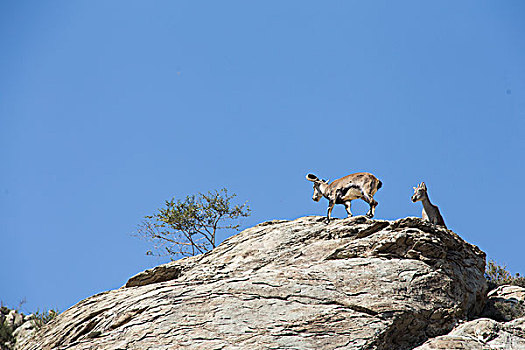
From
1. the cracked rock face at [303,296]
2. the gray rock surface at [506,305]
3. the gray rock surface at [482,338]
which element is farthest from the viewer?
the gray rock surface at [506,305]

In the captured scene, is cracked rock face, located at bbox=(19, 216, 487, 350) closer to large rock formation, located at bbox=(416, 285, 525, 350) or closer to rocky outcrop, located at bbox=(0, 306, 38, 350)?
large rock formation, located at bbox=(416, 285, 525, 350)

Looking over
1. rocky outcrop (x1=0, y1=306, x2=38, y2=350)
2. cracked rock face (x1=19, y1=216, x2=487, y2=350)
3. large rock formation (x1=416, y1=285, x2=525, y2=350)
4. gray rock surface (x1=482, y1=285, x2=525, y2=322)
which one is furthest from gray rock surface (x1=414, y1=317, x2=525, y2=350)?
rocky outcrop (x1=0, y1=306, x2=38, y2=350)

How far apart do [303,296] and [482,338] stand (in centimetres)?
531

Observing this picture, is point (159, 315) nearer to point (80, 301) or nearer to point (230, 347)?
point (230, 347)

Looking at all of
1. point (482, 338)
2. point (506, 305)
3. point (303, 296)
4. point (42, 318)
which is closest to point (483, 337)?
point (482, 338)

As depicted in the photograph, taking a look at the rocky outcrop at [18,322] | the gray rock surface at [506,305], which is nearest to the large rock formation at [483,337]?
the gray rock surface at [506,305]

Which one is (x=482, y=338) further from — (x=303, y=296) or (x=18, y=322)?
(x=18, y=322)

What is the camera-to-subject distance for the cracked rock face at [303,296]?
14.4 metres

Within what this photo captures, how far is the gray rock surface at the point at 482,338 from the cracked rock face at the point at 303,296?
570 mm

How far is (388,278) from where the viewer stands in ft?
52.9

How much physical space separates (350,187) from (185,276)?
7075mm

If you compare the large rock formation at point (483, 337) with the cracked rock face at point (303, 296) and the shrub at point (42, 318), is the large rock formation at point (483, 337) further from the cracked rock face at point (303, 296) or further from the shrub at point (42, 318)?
the shrub at point (42, 318)

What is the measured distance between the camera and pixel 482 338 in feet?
49.3

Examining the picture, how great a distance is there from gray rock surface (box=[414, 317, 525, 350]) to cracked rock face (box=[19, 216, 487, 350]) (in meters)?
0.57
